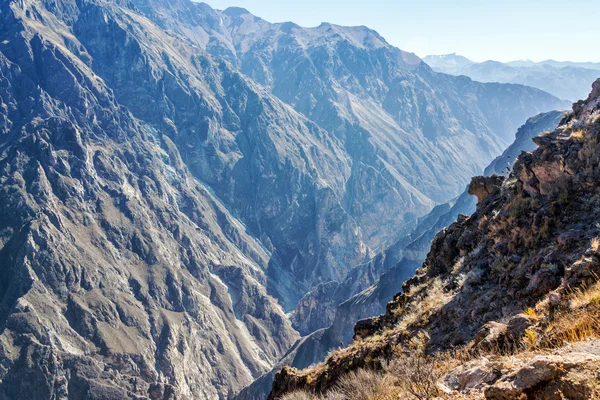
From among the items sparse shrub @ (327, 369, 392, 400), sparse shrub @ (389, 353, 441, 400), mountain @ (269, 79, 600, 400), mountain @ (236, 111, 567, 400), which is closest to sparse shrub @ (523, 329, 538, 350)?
mountain @ (269, 79, 600, 400)

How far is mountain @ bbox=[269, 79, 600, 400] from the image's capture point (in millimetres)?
6488

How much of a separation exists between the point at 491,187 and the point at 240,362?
585 feet

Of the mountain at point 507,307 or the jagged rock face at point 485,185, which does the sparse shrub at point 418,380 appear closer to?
the mountain at point 507,307

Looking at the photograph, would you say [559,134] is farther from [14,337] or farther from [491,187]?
[14,337]

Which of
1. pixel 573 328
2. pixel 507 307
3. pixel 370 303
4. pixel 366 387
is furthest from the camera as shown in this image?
pixel 370 303

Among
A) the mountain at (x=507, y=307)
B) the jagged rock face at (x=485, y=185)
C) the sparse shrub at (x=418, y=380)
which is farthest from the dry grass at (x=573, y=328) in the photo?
the jagged rock face at (x=485, y=185)

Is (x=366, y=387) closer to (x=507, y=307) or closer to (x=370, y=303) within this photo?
(x=507, y=307)

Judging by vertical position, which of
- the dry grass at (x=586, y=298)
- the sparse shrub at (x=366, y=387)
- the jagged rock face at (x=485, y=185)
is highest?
the jagged rock face at (x=485, y=185)

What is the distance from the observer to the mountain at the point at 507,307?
649 centimetres

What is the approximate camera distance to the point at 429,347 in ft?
40.8

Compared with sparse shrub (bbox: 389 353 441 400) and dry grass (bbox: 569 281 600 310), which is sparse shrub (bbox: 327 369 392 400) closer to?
sparse shrub (bbox: 389 353 441 400)

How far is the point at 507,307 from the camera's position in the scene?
11.9m

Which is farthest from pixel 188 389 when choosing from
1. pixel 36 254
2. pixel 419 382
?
pixel 419 382

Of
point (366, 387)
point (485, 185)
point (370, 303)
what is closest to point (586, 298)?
point (366, 387)
